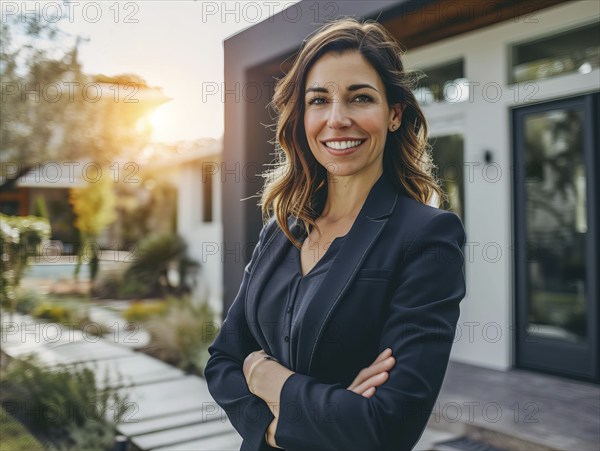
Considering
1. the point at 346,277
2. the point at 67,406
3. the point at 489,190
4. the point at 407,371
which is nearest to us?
the point at 407,371

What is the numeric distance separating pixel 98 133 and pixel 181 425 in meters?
7.52

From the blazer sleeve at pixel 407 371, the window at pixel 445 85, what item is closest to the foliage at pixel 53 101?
the window at pixel 445 85

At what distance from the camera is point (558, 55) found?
5047 mm

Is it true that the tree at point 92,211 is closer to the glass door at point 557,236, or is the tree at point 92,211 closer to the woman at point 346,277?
the glass door at point 557,236

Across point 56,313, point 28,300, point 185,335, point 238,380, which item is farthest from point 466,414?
point 56,313

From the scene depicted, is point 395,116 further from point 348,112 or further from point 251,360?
point 251,360

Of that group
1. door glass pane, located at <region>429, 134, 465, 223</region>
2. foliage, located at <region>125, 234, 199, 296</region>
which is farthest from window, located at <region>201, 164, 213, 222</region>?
door glass pane, located at <region>429, 134, 465, 223</region>

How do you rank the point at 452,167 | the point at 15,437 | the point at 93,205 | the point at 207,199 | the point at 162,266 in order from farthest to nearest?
the point at 207,199, the point at 162,266, the point at 93,205, the point at 452,167, the point at 15,437

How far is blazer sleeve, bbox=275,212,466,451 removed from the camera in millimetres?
1183

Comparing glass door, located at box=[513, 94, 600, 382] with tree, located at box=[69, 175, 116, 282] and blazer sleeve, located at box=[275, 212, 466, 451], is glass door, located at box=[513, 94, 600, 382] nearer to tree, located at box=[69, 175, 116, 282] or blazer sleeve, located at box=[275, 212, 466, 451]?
blazer sleeve, located at box=[275, 212, 466, 451]

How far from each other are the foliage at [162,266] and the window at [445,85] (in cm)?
899

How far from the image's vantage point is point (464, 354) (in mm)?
5750

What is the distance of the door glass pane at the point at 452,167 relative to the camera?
596 cm

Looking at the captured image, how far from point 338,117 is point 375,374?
1.87 ft
